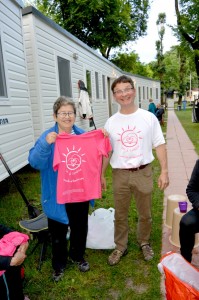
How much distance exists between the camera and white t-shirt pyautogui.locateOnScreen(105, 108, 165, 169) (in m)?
2.69

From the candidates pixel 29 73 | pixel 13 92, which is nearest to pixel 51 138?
pixel 13 92

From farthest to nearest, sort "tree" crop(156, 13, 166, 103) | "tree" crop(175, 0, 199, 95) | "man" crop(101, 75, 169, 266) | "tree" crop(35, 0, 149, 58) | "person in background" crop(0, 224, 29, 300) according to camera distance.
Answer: "tree" crop(156, 13, 166, 103) → "tree" crop(35, 0, 149, 58) → "tree" crop(175, 0, 199, 95) → "man" crop(101, 75, 169, 266) → "person in background" crop(0, 224, 29, 300)

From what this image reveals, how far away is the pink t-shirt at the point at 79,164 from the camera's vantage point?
253 centimetres

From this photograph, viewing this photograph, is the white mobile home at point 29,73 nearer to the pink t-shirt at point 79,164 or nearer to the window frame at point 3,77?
the window frame at point 3,77

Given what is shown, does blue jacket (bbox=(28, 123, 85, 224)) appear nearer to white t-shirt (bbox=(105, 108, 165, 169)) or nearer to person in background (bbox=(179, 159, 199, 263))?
white t-shirt (bbox=(105, 108, 165, 169))

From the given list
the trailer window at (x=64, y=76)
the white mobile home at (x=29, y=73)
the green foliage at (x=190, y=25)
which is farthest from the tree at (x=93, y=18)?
the trailer window at (x=64, y=76)

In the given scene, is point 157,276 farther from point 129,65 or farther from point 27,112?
point 129,65

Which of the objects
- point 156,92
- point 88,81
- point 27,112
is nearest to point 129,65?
point 156,92

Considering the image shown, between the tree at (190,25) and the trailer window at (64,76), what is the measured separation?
901 centimetres

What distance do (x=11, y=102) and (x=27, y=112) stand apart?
32.3 inches

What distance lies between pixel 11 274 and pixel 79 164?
3.45 ft

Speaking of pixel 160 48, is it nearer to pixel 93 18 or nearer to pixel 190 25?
pixel 93 18

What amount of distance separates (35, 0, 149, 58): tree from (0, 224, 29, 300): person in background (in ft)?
71.0

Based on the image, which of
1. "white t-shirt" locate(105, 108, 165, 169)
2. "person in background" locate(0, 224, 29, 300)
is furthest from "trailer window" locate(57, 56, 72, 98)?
"person in background" locate(0, 224, 29, 300)
